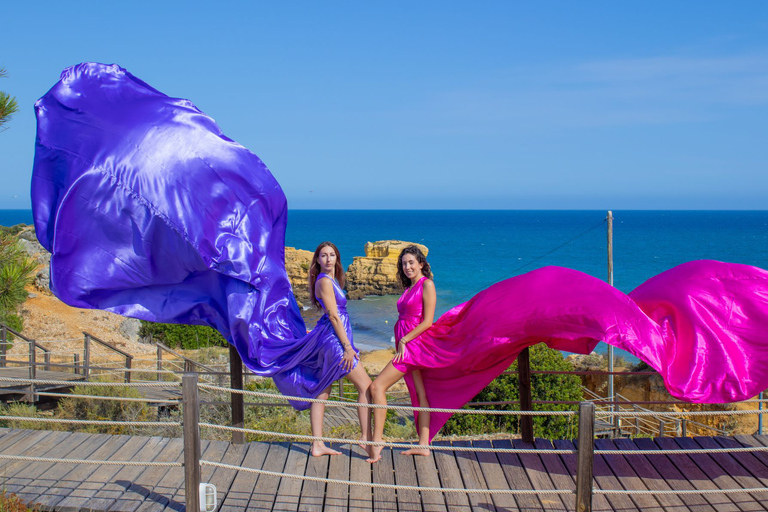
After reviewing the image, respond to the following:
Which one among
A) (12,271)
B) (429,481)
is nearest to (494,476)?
(429,481)

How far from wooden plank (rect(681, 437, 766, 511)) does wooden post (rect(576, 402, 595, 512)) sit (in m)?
1.26

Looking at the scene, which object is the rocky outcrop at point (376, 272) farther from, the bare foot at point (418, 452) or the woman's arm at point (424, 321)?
the woman's arm at point (424, 321)

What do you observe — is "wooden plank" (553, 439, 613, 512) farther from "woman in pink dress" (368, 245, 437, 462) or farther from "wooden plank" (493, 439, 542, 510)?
"woman in pink dress" (368, 245, 437, 462)

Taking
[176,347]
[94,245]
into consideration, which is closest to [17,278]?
[94,245]

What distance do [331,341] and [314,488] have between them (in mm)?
1081

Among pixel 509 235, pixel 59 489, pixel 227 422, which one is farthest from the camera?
pixel 509 235

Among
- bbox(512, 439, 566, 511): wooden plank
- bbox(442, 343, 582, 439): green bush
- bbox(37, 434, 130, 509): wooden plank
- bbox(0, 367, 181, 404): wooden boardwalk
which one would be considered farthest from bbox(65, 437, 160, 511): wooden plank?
bbox(442, 343, 582, 439): green bush

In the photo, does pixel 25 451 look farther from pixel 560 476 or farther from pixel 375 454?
pixel 560 476

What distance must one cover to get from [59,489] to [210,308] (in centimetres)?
168

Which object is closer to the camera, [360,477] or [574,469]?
[360,477]

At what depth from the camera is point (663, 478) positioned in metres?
5.05

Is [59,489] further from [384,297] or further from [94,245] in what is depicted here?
[384,297]

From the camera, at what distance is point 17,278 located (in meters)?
7.55

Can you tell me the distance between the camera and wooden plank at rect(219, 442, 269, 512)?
15.2 ft
